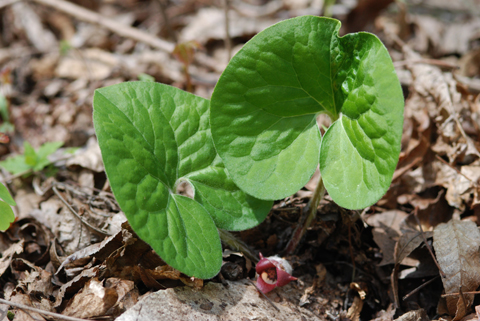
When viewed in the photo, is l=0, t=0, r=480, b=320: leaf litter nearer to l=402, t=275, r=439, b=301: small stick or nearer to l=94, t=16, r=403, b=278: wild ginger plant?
l=402, t=275, r=439, b=301: small stick

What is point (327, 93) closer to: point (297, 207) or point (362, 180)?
point (362, 180)

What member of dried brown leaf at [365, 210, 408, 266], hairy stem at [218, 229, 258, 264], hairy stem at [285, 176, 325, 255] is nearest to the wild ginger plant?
hairy stem at [218, 229, 258, 264]

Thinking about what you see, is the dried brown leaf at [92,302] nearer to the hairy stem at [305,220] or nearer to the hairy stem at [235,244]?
the hairy stem at [235,244]

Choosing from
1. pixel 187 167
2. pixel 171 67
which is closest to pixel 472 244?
pixel 187 167

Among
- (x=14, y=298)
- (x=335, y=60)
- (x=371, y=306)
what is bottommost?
(x=371, y=306)

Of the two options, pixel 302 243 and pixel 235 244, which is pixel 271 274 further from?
pixel 302 243
